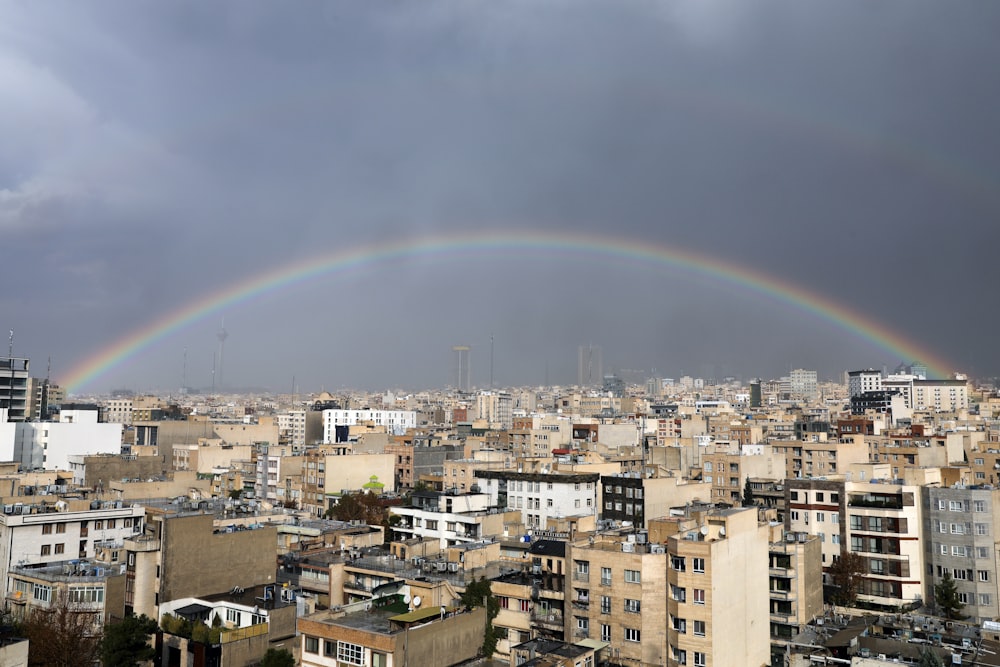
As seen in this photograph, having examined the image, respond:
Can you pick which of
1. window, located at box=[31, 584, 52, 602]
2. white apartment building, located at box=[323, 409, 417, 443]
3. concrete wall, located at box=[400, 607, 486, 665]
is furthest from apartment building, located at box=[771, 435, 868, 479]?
white apartment building, located at box=[323, 409, 417, 443]

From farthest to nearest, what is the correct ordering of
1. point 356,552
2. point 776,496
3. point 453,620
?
point 776,496, point 356,552, point 453,620

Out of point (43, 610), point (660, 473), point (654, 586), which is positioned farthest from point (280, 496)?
point (654, 586)

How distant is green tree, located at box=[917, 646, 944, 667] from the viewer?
A: 17.5 m

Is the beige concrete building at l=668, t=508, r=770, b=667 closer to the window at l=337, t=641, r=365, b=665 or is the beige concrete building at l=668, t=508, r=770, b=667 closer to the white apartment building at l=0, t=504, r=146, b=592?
the window at l=337, t=641, r=365, b=665

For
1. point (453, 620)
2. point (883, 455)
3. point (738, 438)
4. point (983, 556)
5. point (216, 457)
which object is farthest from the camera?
point (738, 438)

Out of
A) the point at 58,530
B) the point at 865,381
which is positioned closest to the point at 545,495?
the point at 58,530

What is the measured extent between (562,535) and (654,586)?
821 cm

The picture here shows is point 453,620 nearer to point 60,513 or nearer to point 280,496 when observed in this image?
point 60,513

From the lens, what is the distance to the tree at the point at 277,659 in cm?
1748

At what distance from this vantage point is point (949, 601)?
91.4 ft

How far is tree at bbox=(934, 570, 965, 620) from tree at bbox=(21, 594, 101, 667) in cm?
2553

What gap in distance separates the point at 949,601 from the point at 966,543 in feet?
9.06

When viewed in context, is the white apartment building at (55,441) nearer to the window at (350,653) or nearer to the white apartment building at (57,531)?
the white apartment building at (57,531)

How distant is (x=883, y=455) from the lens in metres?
50.7
